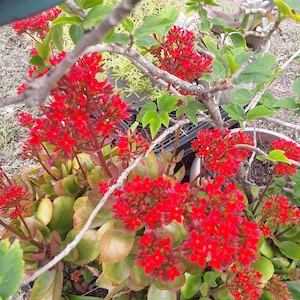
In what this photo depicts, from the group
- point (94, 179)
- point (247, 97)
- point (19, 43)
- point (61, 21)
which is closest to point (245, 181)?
point (247, 97)

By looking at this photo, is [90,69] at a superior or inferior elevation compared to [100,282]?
superior

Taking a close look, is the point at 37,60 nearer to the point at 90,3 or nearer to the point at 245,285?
the point at 90,3

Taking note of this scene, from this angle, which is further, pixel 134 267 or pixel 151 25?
pixel 134 267

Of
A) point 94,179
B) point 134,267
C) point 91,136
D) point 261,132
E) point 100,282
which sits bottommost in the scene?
point 261,132

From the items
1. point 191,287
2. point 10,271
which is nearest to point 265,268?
point 191,287

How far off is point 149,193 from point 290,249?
53cm

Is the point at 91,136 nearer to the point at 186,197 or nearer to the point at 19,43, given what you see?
the point at 186,197

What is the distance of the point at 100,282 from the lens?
38.1 inches

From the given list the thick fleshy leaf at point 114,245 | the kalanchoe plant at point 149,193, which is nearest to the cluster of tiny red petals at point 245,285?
the kalanchoe plant at point 149,193

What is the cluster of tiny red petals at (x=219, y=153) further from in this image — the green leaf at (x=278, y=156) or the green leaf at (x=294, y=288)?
the green leaf at (x=294, y=288)

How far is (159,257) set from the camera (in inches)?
24.5

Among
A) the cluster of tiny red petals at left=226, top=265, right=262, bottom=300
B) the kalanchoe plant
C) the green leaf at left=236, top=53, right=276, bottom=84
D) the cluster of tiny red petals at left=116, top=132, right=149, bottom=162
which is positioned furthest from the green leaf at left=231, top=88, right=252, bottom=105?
the cluster of tiny red petals at left=226, top=265, right=262, bottom=300

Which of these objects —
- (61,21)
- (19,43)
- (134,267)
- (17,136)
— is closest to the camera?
(61,21)

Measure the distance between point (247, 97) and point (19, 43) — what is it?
1785 mm
